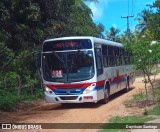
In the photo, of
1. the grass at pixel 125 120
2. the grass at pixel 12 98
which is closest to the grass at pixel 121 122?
the grass at pixel 125 120

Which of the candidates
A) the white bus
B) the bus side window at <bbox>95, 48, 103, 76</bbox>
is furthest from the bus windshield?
the bus side window at <bbox>95, 48, 103, 76</bbox>

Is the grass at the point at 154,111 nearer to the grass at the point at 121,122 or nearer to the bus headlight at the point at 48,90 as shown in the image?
the grass at the point at 121,122

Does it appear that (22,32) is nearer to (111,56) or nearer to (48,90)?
(48,90)

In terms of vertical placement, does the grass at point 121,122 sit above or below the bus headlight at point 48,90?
below

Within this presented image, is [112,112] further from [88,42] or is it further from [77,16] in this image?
[77,16]

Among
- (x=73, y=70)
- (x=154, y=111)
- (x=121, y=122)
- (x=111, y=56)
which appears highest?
(x=111, y=56)

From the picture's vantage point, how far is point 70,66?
51.9 feet

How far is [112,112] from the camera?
1457cm

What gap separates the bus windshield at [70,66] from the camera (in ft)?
51.8

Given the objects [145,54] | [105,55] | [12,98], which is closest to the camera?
[145,54]

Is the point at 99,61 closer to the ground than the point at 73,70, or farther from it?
farther from it

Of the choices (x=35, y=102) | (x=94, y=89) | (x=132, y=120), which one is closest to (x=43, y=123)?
(x=132, y=120)

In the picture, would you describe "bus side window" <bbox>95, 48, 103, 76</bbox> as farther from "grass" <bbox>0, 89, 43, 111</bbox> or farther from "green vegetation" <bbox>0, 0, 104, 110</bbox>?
"grass" <bbox>0, 89, 43, 111</bbox>

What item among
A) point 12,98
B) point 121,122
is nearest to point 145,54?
point 121,122
